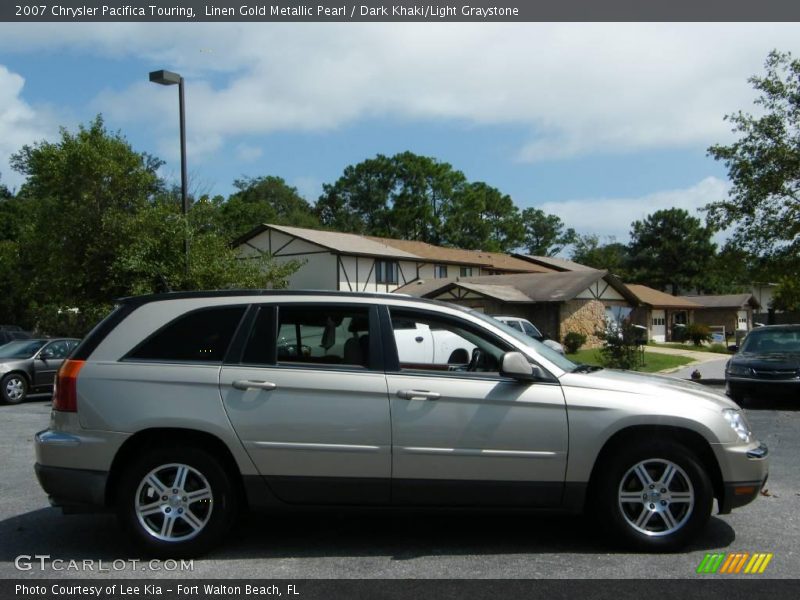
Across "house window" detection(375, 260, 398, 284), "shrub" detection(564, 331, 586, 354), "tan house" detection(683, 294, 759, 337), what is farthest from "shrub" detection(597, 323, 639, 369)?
"tan house" detection(683, 294, 759, 337)

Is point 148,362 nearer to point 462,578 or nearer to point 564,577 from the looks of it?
point 462,578

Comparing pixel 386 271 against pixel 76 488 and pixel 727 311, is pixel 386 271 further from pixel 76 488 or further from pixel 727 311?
pixel 76 488

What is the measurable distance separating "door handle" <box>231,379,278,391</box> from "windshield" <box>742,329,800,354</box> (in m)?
11.9

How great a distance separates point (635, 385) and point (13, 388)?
1493cm

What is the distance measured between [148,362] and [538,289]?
3678cm

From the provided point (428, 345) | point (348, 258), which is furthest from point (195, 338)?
point (348, 258)

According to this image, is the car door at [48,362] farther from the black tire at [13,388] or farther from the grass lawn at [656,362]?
the grass lawn at [656,362]

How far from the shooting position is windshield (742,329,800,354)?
14.2 metres

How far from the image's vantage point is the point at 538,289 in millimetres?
40812

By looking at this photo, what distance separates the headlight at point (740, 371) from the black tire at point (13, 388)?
1457 centimetres

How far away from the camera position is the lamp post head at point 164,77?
53.5ft

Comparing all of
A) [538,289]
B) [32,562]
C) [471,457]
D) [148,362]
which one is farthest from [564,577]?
[538,289]
